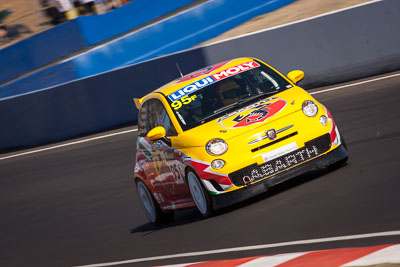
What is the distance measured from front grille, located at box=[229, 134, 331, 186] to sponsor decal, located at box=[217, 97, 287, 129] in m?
0.47

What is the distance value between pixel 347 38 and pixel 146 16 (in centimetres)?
1283

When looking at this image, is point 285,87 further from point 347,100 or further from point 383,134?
point 347,100

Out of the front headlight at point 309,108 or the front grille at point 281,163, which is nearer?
the front grille at point 281,163

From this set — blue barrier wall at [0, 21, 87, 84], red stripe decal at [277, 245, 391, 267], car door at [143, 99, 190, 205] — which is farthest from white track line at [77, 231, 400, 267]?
blue barrier wall at [0, 21, 87, 84]

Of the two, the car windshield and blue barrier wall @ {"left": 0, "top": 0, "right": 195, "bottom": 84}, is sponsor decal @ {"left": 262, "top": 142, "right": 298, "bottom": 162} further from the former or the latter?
blue barrier wall @ {"left": 0, "top": 0, "right": 195, "bottom": 84}

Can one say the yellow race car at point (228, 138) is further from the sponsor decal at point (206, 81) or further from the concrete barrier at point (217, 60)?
the concrete barrier at point (217, 60)

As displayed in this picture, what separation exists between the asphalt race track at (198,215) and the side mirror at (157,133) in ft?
3.40

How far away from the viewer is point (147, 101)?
402 inches

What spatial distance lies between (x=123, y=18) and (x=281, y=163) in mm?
19664

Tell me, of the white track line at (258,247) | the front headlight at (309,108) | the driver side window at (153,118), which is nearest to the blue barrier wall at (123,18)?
the driver side window at (153,118)

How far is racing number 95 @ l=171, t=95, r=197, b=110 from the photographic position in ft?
31.0

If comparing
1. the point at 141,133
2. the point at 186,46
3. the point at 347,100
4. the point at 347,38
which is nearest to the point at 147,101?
the point at 141,133

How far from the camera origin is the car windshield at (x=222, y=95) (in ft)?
30.2

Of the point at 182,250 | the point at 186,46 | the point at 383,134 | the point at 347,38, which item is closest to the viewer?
the point at 182,250
